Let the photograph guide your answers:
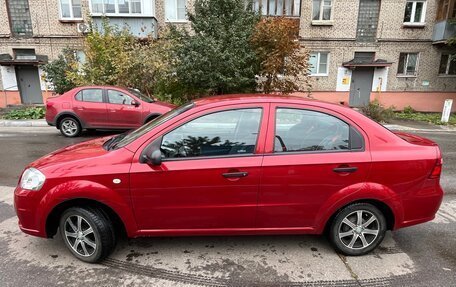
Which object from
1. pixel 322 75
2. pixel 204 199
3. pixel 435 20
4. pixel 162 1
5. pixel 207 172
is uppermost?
pixel 162 1

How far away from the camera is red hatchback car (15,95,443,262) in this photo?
8.80 ft

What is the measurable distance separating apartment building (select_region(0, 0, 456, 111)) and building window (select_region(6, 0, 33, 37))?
5 centimetres

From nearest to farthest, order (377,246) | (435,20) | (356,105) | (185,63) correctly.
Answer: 1. (377,246)
2. (185,63)
3. (435,20)
4. (356,105)

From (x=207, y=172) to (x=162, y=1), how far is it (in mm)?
17229

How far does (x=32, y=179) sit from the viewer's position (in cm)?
277

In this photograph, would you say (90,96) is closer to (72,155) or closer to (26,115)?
(26,115)

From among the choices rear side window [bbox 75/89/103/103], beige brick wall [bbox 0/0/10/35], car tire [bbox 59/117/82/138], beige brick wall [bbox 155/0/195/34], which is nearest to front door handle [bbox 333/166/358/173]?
rear side window [bbox 75/89/103/103]

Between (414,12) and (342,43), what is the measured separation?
4.49m

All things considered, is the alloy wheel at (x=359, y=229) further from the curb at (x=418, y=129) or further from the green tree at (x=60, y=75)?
the green tree at (x=60, y=75)

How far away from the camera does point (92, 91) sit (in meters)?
9.02

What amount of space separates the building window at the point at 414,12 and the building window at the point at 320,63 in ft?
16.2

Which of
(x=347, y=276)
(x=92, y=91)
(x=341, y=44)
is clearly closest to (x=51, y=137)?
(x=92, y=91)

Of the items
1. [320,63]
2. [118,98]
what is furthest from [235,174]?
[320,63]

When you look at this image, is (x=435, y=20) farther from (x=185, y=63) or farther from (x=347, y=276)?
(x=347, y=276)
